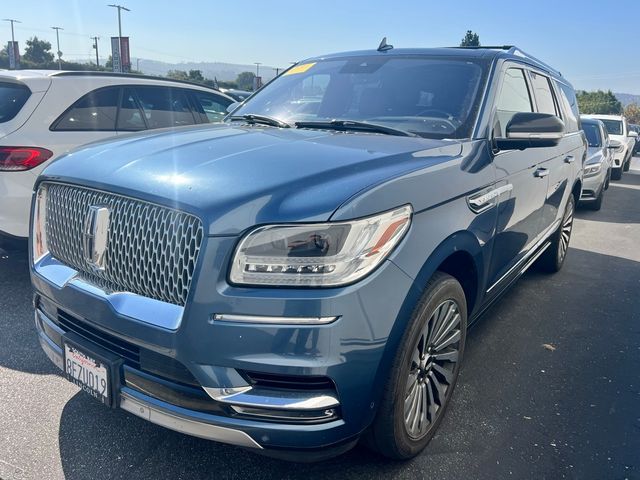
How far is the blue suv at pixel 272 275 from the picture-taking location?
1.88m

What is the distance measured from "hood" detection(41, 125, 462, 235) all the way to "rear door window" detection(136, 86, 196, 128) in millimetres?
2869

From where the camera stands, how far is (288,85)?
3922 mm

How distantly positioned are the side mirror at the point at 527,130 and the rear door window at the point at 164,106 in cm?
378

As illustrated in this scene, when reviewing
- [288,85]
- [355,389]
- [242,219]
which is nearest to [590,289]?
[288,85]

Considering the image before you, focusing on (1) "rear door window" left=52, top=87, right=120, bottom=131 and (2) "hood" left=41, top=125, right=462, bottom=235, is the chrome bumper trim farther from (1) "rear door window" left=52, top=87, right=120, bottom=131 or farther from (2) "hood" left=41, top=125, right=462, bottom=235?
(1) "rear door window" left=52, top=87, right=120, bottom=131

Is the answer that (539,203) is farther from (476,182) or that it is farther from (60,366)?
(60,366)

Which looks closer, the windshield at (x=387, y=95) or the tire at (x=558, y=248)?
the windshield at (x=387, y=95)

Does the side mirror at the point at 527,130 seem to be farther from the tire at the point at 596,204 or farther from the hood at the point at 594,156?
the tire at the point at 596,204

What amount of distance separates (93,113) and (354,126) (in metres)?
2.95

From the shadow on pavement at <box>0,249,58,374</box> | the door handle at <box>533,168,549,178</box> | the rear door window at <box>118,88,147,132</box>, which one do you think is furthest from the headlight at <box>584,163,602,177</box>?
the shadow on pavement at <box>0,249,58,374</box>

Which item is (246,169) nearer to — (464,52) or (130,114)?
(464,52)

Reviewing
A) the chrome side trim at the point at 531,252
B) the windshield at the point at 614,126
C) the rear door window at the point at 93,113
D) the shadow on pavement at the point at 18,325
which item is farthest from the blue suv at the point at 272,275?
the windshield at the point at 614,126

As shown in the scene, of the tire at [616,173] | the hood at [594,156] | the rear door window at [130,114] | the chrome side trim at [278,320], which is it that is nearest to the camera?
the chrome side trim at [278,320]

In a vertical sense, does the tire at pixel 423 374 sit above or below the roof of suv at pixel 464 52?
below
